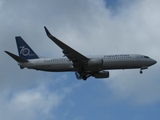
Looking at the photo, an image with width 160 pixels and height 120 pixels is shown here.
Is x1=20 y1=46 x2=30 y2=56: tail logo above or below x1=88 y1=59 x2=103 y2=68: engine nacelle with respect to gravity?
above

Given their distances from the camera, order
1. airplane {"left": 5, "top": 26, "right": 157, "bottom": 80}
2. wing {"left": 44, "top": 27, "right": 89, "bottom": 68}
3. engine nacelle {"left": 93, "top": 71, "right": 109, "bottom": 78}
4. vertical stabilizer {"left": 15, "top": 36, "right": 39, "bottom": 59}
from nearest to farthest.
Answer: wing {"left": 44, "top": 27, "right": 89, "bottom": 68}, airplane {"left": 5, "top": 26, "right": 157, "bottom": 80}, vertical stabilizer {"left": 15, "top": 36, "right": 39, "bottom": 59}, engine nacelle {"left": 93, "top": 71, "right": 109, "bottom": 78}

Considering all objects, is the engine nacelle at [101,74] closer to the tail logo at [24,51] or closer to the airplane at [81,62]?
the airplane at [81,62]


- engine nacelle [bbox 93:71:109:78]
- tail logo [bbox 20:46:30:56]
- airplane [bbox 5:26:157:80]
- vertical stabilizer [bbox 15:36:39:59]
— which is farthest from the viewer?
engine nacelle [bbox 93:71:109:78]

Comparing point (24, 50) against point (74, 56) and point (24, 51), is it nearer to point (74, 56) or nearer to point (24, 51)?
Answer: point (24, 51)

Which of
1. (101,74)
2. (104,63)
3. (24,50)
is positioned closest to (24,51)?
(24,50)

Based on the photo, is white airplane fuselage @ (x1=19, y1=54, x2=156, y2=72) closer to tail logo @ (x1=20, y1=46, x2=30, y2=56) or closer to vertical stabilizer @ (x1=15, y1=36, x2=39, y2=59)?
vertical stabilizer @ (x1=15, y1=36, x2=39, y2=59)

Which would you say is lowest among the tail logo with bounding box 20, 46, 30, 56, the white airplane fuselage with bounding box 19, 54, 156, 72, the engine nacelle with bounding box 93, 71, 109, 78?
the engine nacelle with bounding box 93, 71, 109, 78

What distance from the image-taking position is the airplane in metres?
66.4

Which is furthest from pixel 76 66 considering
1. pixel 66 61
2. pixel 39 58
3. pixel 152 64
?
pixel 152 64

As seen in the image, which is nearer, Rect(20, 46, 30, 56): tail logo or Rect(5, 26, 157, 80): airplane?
Rect(5, 26, 157, 80): airplane

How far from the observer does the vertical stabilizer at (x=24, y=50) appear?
72125 mm

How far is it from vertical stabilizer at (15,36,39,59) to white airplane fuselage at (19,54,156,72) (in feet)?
6.95

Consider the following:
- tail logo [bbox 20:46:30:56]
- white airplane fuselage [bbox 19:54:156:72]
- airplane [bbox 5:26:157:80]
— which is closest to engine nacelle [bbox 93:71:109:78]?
airplane [bbox 5:26:157:80]

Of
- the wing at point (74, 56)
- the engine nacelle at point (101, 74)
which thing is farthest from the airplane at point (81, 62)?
the engine nacelle at point (101, 74)
